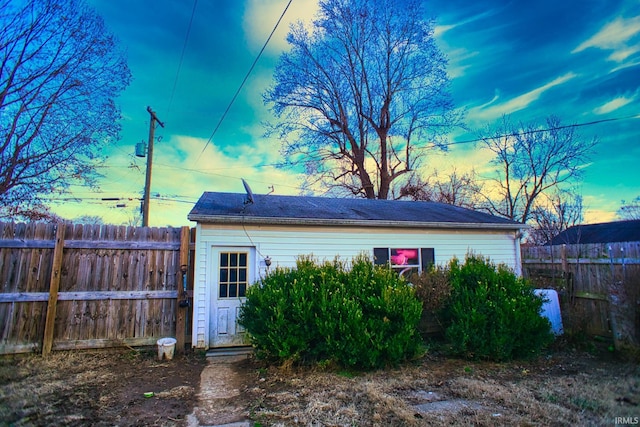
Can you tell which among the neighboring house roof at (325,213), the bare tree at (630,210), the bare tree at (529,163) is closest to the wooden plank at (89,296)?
the neighboring house roof at (325,213)

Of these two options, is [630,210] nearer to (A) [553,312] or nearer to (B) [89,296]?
(A) [553,312]

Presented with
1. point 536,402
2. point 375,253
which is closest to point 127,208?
point 375,253

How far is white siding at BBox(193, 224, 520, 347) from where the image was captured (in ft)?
22.5

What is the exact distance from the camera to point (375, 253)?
325 inches

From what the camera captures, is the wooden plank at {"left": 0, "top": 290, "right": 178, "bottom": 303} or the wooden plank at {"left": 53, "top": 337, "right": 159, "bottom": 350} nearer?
the wooden plank at {"left": 0, "top": 290, "right": 178, "bottom": 303}

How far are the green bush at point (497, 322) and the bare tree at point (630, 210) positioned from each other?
23.8 m

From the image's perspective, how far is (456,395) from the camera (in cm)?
427

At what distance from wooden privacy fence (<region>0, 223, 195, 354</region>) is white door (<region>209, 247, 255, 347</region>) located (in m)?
0.53

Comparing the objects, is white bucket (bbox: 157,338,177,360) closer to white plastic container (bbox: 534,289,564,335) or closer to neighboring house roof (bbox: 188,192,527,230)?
neighboring house roof (bbox: 188,192,527,230)

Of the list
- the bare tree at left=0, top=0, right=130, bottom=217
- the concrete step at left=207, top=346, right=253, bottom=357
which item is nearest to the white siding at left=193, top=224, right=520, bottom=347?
the concrete step at left=207, top=346, right=253, bottom=357

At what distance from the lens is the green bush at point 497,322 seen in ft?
18.9

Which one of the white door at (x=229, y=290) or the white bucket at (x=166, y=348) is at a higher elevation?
the white door at (x=229, y=290)

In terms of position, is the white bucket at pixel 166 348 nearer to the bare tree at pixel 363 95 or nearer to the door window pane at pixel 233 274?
the door window pane at pixel 233 274

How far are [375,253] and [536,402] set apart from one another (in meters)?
4.64
